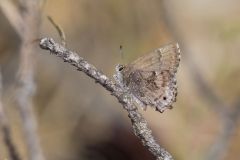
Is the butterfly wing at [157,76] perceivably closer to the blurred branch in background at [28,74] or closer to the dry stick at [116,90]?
the dry stick at [116,90]

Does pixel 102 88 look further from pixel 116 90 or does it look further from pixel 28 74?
pixel 116 90

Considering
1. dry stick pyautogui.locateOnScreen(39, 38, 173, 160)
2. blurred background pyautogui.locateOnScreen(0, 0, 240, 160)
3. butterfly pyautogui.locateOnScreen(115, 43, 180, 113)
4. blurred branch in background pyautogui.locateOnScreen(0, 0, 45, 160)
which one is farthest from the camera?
blurred background pyautogui.locateOnScreen(0, 0, 240, 160)

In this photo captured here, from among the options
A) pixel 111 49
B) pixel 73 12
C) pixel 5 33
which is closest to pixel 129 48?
pixel 111 49

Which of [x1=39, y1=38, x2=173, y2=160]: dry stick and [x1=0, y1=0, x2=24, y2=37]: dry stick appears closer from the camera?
[x1=39, y1=38, x2=173, y2=160]: dry stick

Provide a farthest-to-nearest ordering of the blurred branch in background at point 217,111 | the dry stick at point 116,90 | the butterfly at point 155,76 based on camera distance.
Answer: the blurred branch in background at point 217,111 → the butterfly at point 155,76 → the dry stick at point 116,90

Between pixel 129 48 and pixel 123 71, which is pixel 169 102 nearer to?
pixel 123 71

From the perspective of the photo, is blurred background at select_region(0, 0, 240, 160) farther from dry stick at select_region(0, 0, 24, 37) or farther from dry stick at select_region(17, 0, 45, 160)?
dry stick at select_region(17, 0, 45, 160)

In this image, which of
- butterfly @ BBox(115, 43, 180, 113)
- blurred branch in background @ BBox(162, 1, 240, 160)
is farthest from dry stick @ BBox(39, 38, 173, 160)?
blurred branch in background @ BBox(162, 1, 240, 160)

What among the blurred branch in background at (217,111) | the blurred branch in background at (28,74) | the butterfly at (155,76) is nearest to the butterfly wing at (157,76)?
the butterfly at (155,76)
